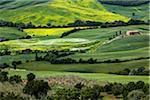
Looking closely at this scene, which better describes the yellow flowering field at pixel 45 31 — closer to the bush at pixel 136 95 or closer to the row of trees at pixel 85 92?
the row of trees at pixel 85 92

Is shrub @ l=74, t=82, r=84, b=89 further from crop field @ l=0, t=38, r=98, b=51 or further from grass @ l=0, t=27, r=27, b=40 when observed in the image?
grass @ l=0, t=27, r=27, b=40

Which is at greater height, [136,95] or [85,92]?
[136,95]

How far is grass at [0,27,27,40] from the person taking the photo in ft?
527

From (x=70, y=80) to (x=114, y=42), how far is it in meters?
64.7

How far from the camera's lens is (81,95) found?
5172cm

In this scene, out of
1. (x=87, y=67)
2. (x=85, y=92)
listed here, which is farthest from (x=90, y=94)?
(x=87, y=67)

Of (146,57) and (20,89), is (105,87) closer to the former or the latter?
(20,89)

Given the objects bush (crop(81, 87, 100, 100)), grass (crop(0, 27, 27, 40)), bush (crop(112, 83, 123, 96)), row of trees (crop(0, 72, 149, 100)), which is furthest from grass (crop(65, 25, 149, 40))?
bush (crop(81, 87, 100, 100))

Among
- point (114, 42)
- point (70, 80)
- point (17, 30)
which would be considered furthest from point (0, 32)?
point (70, 80)

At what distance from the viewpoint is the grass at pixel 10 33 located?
527 ft

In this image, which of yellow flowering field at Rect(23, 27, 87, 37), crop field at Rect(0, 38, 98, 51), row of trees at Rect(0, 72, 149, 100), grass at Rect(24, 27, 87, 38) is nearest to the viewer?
row of trees at Rect(0, 72, 149, 100)

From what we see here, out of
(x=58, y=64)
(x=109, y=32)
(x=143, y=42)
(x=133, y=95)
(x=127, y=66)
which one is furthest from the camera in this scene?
(x=109, y=32)

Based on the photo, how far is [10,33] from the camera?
165m

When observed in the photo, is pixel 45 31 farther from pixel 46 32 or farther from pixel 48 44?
pixel 48 44
